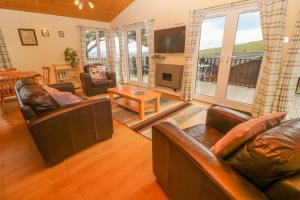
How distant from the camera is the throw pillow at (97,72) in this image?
4.23 m

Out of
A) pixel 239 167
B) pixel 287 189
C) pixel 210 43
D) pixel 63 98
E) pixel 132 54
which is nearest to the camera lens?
pixel 287 189

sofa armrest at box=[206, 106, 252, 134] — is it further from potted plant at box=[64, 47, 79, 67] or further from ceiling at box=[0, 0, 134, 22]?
potted plant at box=[64, 47, 79, 67]

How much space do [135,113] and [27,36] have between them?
12.2 feet

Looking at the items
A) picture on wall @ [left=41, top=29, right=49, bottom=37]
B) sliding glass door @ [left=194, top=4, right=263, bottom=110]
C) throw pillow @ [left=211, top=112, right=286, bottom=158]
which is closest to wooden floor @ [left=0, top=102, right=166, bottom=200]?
throw pillow @ [left=211, top=112, right=286, bottom=158]

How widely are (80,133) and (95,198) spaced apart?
0.75 meters

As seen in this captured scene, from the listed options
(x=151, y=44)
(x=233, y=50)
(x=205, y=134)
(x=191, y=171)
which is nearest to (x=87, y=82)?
(x=151, y=44)

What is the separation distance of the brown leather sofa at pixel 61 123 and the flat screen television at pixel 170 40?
2.52 metres

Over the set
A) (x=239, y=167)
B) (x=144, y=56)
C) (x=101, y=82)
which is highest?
(x=144, y=56)

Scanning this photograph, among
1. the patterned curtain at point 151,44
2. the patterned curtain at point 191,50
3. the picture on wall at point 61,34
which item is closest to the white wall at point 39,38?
→ the picture on wall at point 61,34

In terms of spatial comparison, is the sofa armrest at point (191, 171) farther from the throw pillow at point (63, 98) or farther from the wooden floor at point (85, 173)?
the throw pillow at point (63, 98)

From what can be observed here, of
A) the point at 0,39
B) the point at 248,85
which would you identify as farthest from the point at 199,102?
the point at 0,39

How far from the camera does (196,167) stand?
0.84 m

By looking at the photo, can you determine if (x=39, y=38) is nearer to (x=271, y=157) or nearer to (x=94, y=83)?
(x=94, y=83)

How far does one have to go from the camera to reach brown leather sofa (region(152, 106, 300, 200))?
0.61 meters
